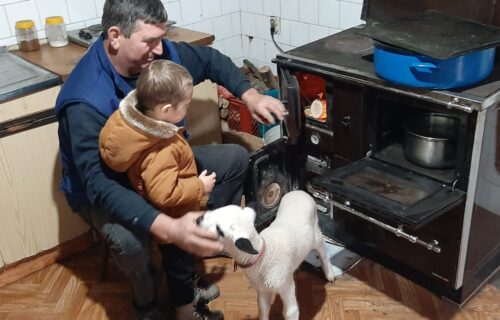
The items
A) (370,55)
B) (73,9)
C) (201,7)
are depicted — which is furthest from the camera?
(201,7)

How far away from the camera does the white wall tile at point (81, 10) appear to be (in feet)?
7.72

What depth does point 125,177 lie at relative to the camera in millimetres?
1611

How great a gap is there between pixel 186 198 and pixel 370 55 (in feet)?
2.61

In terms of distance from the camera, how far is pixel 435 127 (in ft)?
6.20

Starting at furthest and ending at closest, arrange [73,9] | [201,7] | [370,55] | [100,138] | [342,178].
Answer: [201,7] < [73,9] < [370,55] < [342,178] < [100,138]

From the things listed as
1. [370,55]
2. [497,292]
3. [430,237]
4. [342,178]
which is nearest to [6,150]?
[342,178]

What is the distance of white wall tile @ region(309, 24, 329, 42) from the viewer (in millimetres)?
2559

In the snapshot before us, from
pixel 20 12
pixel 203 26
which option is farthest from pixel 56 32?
pixel 203 26

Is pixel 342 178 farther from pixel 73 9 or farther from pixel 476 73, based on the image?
pixel 73 9

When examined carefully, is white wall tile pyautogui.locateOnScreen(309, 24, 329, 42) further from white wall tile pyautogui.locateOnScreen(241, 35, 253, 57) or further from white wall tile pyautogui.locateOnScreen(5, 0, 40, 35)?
white wall tile pyautogui.locateOnScreen(5, 0, 40, 35)

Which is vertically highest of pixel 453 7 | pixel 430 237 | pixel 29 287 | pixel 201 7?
pixel 453 7

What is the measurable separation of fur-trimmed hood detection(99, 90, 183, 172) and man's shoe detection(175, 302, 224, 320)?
1.83ft

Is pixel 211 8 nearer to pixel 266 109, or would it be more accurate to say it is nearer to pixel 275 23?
pixel 275 23

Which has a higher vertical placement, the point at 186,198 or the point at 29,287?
the point at 186,198
